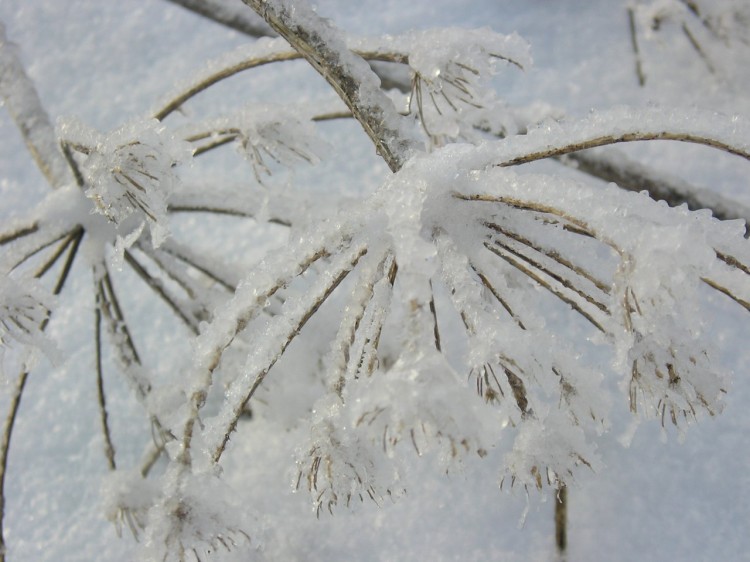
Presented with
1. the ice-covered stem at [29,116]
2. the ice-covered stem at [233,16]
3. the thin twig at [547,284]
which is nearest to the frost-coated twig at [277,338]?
the thin twig at [547,284]

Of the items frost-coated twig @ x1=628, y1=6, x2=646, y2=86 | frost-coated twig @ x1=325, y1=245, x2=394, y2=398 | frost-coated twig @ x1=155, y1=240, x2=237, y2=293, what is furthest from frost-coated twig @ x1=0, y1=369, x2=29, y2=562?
frost-coated twig @ x1=628, y1=6, x2=646, y2=86

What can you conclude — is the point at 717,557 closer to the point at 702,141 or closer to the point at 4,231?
the point at 702,141

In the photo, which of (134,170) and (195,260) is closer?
(134,170)

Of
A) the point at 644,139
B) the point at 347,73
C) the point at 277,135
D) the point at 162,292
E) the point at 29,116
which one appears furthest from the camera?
the point at 29,116

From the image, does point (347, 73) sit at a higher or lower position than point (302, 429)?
higher

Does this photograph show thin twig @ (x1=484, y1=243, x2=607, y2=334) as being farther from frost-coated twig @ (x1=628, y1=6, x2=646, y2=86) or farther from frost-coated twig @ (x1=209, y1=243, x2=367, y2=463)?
frost-coated twig @ (x1=628, y1=6, x2=646, y2=86)

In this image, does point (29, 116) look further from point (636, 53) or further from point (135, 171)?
point (636, 53)

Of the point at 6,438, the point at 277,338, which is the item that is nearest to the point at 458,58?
the point at 277,338
